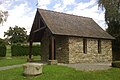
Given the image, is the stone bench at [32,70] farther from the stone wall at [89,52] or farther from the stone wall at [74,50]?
the stone wall at [89,52]

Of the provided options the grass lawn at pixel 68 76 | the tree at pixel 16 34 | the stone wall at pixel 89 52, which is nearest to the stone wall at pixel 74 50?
the stone wall at pixel 89 52

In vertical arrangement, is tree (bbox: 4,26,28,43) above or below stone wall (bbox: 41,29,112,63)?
above

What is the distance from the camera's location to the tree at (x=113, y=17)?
33812 mm

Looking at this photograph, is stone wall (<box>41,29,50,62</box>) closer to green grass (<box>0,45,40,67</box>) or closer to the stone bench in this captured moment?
green grass (<box>0,45,40,67</box>)

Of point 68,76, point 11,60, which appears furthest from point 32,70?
point 11,60

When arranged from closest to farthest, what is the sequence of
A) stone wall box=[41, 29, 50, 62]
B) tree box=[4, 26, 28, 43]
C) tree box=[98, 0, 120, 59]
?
stone wall box=[41, 29, 50, 62]
tree box=[98, 0, 120, 59]
tree box=[4, 26, 28, 43]

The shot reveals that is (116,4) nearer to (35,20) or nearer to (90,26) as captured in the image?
(90,26)

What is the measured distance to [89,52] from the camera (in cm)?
3028

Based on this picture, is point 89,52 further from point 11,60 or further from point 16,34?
point 16,34

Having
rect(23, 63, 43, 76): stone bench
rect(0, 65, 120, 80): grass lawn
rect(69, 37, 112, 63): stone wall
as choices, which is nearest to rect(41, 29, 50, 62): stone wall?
rect(69, 37, 112, 63): stone wall

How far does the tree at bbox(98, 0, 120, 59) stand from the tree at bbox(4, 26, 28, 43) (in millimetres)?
55928

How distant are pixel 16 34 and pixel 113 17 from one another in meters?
63.7

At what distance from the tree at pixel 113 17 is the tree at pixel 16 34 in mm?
55928

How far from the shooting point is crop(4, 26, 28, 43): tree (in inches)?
3570
